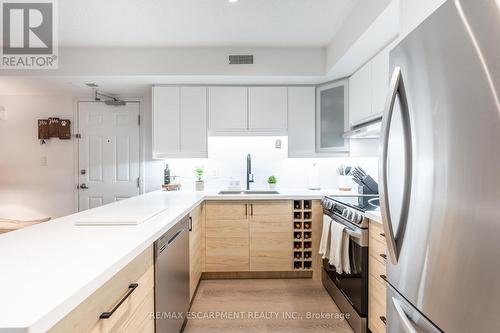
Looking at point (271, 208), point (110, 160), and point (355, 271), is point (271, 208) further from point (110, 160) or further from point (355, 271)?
point (110, 160)

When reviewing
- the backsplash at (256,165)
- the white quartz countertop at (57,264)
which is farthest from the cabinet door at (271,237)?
the white quartz countertop at (57,264)

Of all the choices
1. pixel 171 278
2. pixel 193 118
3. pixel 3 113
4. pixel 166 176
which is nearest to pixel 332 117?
pixel 193 118

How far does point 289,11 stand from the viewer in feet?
7.57

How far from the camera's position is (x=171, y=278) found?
160 centimetres

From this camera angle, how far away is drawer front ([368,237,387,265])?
5.41 feet

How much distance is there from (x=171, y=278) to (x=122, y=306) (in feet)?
2.03

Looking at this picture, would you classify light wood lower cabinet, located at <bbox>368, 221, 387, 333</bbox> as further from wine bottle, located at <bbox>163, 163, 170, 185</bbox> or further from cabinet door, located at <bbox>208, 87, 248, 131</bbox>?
wine bottle, located at <bbox>163, 163, 170, 185</bbox>

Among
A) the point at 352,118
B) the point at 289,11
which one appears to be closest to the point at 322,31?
the point at 289,11

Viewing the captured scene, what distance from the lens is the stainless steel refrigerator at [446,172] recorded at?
0.64 meters

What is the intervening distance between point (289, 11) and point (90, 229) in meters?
2.20

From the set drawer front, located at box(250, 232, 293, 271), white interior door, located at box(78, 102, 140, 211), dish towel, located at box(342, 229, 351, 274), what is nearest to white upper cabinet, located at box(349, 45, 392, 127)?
dish towel, located at box(342, 229, 351, 274)

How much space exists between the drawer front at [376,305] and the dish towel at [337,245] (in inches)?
12.5

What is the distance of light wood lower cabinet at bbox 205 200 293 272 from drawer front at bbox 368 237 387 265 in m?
1.15

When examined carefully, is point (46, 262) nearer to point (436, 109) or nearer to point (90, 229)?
point (90, 229)
